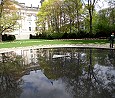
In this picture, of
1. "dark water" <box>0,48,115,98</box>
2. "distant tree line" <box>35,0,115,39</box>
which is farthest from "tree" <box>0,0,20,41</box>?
"dark water" <box>0,48,115,98</box>

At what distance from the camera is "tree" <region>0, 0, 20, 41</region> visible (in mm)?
41781

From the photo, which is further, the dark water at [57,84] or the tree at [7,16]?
the tree at [7,16]

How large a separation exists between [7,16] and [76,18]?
15.8m

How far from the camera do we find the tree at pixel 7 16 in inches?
1645

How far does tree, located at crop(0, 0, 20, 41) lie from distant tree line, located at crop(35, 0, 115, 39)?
9998mm

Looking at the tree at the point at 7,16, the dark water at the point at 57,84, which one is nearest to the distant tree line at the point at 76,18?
the tree at the point at 7,16

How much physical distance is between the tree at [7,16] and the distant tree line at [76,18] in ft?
32.8

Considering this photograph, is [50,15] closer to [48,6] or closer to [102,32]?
[48,6]

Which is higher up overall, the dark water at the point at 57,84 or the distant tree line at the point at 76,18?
the distant tree line at the point at 76,18

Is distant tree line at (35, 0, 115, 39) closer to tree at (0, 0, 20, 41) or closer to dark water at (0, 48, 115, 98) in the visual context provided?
tree at (0, 0, 20, 41)

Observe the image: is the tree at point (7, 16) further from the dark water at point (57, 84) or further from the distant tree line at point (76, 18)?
the dark water at point (57, 84)

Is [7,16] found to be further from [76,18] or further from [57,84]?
[57,84]

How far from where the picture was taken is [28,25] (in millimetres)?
80250

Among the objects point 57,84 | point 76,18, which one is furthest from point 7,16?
point 57,84
